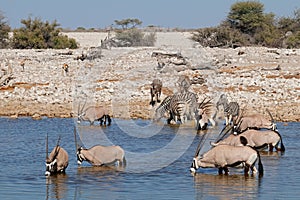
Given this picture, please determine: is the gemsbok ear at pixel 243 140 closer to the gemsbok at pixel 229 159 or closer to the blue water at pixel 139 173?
the blue water at pixel 139 173

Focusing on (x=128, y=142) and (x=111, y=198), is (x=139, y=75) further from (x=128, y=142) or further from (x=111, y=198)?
(x=111, y=198)

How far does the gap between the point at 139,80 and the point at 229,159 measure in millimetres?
13338

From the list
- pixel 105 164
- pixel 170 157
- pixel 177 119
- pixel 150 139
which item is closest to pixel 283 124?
pixel 177 119

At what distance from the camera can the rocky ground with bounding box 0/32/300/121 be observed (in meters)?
19.8

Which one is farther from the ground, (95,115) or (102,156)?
(95,115)

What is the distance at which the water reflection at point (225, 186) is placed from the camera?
9.29 meters

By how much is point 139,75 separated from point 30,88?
13.4 feet

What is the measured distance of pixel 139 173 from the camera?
1091 centimetres

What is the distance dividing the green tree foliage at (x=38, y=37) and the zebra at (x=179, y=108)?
22.2m

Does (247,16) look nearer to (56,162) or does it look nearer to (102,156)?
(102,156)

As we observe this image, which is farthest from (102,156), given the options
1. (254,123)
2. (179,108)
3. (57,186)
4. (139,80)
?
(139,80)

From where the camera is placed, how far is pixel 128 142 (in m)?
14.4

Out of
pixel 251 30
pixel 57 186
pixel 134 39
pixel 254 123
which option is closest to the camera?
pixel 57 186

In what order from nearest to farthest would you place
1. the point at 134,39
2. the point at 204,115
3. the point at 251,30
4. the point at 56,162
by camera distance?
1. the point at 56,162
2. the point at 204,115
3. the point at 134,39
4. the point at 251,30
